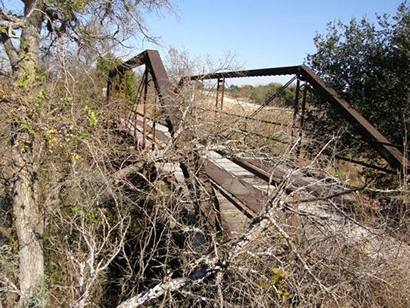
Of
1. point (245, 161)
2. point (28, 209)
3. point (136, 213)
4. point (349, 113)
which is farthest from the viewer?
point (136, 213)

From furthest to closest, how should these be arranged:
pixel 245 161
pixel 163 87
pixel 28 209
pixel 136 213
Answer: pixel 136 213
pixel 28 209
pixel 163 87
pixel 245 161

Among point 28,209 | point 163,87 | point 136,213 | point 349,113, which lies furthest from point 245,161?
point 28,209

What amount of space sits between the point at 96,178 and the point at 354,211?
2792mm

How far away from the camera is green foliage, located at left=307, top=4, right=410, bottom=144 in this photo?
5.05 metres

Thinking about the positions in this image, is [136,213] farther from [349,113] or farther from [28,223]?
[349,113]

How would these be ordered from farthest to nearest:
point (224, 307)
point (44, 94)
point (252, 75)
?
point (252, 75), point (44, 94), point (224, 307)

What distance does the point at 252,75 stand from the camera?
543 centimetres

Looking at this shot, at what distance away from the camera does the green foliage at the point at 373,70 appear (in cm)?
505

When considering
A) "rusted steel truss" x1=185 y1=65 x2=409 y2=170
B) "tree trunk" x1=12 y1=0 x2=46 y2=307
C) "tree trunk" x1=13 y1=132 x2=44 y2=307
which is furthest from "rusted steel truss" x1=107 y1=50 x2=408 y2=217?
"tree trunk" x1=13 y1=132 x2=44 y2=307

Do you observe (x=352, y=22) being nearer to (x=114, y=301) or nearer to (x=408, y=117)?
(x=408, y=117)

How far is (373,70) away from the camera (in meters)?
5.39

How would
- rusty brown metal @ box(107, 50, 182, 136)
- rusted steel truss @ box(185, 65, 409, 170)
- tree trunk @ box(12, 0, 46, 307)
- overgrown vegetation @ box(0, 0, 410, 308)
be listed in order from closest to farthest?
overgrown vegetation @ box(0, 0, 410, 308) → rusted steel truss @ box(185, 65, 409, 170) → rusty brown metal @ box(107, 50, 182, 136) → tree trunk @ box(12, 0, 46, 307)

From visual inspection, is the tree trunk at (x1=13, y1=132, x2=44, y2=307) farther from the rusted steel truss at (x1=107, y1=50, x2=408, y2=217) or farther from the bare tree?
the rusted steel truss at (x1=107, y1=50, x2=408, y2=217)

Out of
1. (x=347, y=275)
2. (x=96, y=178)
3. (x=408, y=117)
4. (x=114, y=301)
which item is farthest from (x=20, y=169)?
(x=408, y=117)
